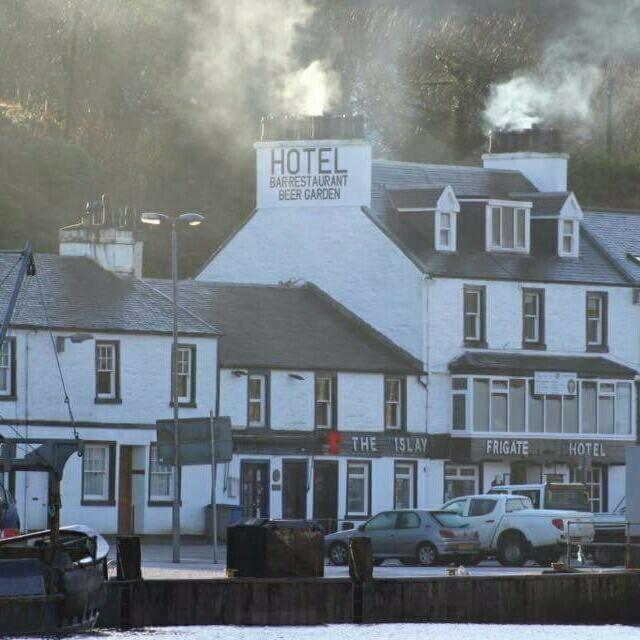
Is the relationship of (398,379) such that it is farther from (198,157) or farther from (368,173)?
(198,157)

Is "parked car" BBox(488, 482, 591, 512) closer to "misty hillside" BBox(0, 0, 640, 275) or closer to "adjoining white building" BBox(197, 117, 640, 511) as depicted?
"adjoining white building" BBox(197, 117, 640, 511)

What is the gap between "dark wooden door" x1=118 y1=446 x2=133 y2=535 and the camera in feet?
245

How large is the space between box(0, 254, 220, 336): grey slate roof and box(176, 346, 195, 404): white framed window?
27.3 inches

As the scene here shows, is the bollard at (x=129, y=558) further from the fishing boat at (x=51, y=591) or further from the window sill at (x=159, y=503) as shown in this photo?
the window sill at (x=159, y=503)

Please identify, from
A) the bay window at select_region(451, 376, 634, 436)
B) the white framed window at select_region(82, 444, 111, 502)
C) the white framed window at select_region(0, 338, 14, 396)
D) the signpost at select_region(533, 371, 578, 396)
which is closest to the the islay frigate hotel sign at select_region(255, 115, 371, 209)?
the bay window at select_region(451, 376, 634, 436)

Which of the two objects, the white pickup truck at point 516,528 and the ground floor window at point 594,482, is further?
the ground floor window at point 594,482

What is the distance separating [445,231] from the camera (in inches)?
3317

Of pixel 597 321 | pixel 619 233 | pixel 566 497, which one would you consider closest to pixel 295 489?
pixel 566 497

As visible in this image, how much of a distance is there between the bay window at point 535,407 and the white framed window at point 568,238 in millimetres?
4546

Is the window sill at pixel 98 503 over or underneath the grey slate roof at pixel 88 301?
underneath

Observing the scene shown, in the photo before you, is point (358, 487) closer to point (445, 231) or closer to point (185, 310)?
point (185, 310)

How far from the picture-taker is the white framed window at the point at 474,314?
273 ft

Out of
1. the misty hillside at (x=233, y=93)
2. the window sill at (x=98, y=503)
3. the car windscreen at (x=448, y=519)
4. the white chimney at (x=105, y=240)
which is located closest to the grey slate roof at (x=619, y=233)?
the misty hillside at (x=233, y=93)

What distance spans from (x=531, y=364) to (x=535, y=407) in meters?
1.39
